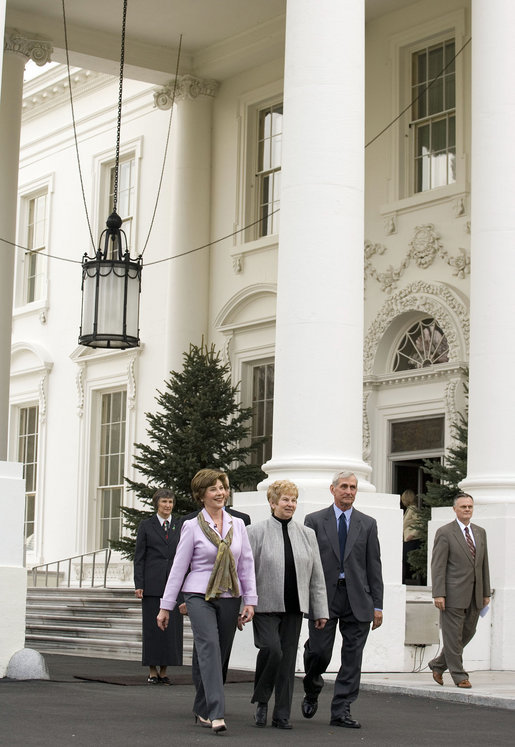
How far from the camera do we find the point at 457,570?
41.0 feet

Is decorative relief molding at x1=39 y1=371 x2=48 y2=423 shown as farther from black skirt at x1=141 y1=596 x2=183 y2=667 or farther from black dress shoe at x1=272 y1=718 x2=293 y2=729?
black dress shoe at x1=272 y1=718 x2=293 y2=729

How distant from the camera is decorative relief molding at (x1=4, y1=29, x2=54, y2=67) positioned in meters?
23.2

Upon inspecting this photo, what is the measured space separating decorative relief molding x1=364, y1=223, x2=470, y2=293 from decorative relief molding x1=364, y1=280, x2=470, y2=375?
28cm

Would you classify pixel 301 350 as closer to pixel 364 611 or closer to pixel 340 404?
pixel 340 404

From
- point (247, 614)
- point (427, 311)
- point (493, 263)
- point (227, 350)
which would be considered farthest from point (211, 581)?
point (227, 350)

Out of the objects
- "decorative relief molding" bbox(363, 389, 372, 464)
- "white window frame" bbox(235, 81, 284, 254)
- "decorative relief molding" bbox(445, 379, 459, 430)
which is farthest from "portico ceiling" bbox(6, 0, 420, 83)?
"decorative relief molding" bbox(445, 379, 459, 430)

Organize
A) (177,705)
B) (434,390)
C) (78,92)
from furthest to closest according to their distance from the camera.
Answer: (78,92)
(434,390)
(177,705)

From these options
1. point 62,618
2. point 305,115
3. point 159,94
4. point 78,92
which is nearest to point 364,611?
point 305,115

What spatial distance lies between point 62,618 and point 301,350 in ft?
21.8

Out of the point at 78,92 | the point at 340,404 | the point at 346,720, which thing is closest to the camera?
the point at 346,720

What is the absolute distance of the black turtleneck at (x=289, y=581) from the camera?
930 cm

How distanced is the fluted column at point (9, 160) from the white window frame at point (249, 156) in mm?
3686

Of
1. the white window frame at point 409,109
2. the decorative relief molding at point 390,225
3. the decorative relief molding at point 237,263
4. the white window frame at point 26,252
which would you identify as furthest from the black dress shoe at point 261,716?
the white window frame at point 26,252

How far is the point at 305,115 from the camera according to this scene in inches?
556
